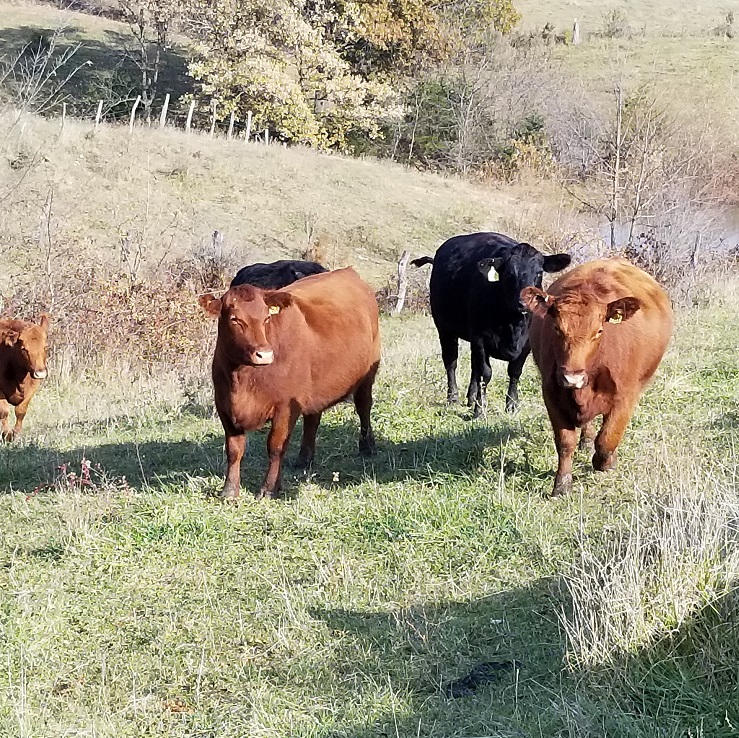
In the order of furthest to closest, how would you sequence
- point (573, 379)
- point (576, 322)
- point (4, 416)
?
1. point (4, 416)
2. point (576, 322)
3. point (573, 379)

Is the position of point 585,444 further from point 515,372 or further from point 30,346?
point 30,346

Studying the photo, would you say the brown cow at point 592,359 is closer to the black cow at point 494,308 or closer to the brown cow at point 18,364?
the black cow at point 494,308

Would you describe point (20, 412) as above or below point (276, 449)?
below

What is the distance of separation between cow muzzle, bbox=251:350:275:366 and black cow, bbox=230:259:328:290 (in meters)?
4.92

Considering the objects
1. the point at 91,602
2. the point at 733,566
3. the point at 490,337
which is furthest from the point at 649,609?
the point at 490,337

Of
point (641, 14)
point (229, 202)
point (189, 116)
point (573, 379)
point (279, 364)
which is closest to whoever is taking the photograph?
point (573, 379)

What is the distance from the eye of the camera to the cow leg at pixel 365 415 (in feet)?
25.7

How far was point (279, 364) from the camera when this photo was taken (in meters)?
6.85

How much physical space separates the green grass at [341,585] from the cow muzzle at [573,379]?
0.75 m

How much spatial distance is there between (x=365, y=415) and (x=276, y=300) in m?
1.63

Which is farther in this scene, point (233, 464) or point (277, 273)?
point (277, 273)

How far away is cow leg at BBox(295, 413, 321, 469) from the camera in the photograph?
7.54m

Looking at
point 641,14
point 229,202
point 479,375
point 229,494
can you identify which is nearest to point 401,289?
point 229,202

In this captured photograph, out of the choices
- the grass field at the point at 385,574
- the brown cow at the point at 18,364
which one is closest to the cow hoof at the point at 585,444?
the grass field at the point at 385,574
